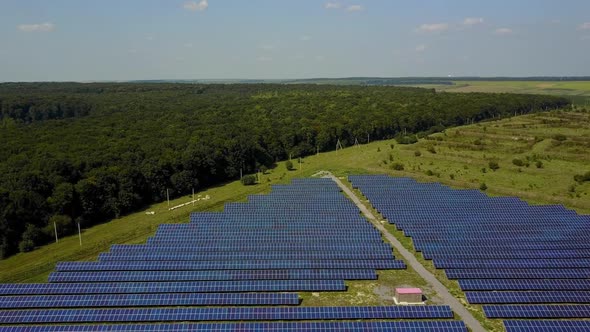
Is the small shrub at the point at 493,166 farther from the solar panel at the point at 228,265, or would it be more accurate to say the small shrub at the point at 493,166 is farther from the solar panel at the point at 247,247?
the solar panel at the point at 228,265

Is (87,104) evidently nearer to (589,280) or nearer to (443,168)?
(443,168)

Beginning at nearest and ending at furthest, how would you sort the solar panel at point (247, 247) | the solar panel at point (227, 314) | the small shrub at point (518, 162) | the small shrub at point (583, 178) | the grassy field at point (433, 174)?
the solar panel at point (227, 314) → the grassy field at point (433, 174) → the solar panel at point (247, 247) → the small shrub at point (583, 178) → the small shrub at point (518, 162)

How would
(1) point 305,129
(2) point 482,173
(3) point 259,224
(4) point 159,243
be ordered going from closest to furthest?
(4) point 159,243
(3) point 259,224
(2) point 482,173
(1) point 305,129

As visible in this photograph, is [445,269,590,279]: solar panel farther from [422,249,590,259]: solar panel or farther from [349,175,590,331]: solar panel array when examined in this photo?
[422,249,590,259]: solar panel

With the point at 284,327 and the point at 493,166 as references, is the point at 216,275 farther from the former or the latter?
the point at 493,166

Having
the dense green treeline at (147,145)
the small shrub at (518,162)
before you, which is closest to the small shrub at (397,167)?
the small shrub at (518,162)

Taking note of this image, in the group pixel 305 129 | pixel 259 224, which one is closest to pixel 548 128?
pixel 305 129
